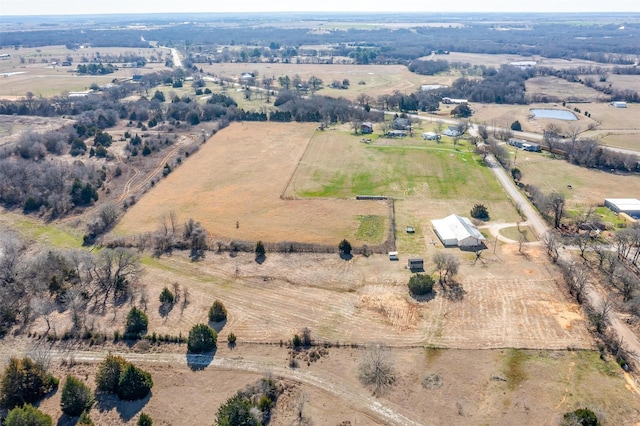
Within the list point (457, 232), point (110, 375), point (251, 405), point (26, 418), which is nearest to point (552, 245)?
point (457, 232)

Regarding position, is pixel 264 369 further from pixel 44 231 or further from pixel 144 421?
pixel 44 231

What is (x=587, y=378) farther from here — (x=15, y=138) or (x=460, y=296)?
(x=15, y=138)

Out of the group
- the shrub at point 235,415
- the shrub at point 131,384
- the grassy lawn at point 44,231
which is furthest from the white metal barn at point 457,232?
the grassy lawn at point 44,231

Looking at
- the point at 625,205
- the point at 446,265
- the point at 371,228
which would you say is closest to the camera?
the point at 446,265

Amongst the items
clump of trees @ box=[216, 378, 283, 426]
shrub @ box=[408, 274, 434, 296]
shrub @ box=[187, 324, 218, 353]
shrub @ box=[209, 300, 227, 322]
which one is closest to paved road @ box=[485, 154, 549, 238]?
shrub @ box=[408, 274, 434, 296]

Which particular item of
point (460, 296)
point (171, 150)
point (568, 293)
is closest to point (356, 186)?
point (460, 296)
